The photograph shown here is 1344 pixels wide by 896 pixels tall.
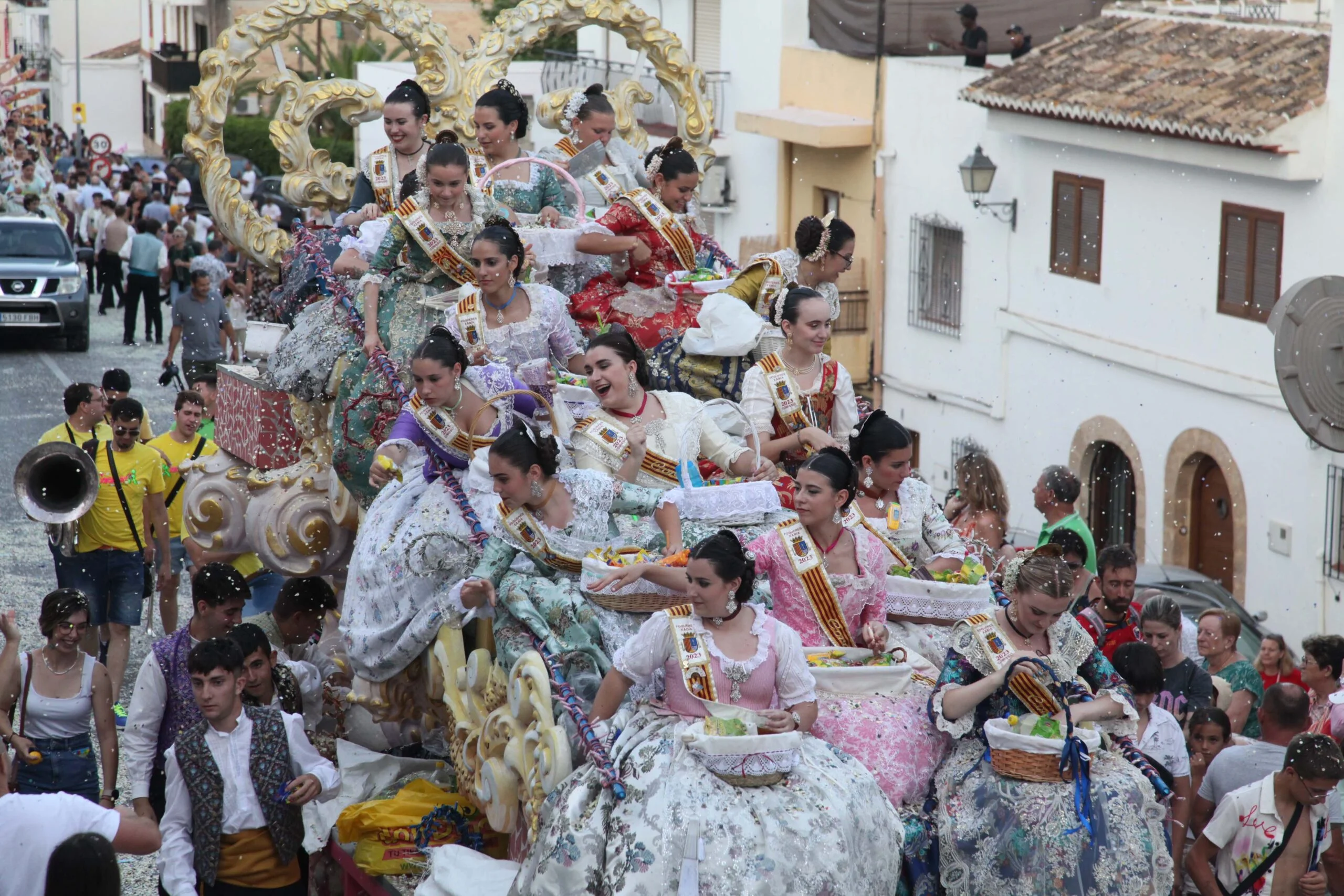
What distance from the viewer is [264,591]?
11.0 meters

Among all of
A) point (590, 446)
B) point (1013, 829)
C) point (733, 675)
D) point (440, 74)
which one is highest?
Answer: point (440, 74)

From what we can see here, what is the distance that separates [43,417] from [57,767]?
11.5m

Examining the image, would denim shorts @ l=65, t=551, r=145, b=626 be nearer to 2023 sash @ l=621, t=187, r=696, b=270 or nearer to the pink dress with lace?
2023 sash @ l=621, t=187, r=696, b=270

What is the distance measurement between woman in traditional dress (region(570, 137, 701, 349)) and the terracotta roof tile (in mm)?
9704

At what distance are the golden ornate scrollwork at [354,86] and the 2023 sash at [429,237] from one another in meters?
1.49

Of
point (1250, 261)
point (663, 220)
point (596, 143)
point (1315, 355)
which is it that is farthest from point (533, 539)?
point (1250, 261)

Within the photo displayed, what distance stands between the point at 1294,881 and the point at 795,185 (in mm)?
21074

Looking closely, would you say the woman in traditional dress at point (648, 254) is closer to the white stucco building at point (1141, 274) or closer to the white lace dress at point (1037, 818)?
the white lace dress at point (1037, 818)

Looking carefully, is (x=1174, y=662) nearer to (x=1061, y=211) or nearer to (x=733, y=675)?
(x=733, y=675)

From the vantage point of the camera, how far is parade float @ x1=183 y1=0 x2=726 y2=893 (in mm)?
7234

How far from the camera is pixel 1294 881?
7195mm

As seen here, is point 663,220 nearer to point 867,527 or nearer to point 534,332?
point 534,332

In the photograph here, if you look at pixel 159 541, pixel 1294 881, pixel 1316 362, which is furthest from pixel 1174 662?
pixel 159 541

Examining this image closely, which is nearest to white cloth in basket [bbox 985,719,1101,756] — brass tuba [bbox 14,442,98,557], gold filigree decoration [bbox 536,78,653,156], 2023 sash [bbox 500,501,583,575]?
2023 sash [bbox 500,501,583,575]
